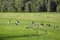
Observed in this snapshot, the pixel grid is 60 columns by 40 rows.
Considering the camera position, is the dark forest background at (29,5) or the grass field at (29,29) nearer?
the grass field at (29,29)

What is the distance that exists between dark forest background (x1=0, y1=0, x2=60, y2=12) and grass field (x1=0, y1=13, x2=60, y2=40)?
0.08m

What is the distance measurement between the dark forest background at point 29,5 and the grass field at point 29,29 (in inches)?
3.3

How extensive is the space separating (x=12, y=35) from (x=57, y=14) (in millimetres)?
780

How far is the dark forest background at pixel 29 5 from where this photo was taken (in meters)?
2.78

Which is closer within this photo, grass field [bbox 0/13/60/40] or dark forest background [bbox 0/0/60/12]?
grass field [bbox 0/13/60/40]

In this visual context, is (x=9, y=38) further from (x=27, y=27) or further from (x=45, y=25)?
(x=45, y=25)

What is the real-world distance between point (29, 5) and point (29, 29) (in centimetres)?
40

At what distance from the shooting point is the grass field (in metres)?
2.67

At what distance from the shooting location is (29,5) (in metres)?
2.81

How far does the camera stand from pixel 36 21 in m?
2.78

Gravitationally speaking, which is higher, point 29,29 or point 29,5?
point 29,5

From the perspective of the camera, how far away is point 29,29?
2.71 m

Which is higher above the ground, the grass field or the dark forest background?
the dark forest background

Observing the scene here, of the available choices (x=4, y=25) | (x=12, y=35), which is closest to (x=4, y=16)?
(x=4, y=25)
